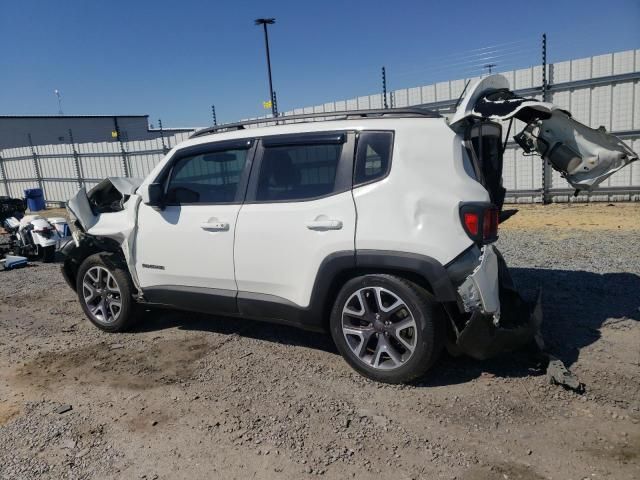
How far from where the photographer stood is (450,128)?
11.0 ft

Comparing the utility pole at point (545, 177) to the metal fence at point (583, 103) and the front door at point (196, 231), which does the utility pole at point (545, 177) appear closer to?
the metal fence at point (583, 103)

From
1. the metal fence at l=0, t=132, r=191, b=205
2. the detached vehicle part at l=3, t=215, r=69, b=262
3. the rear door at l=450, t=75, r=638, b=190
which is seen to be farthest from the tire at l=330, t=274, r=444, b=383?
the metal fence at l=0, t=132, r=191, b=205

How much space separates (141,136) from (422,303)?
128ft

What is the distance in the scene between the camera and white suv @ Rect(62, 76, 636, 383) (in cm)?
324

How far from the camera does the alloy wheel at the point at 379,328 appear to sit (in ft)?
11.0

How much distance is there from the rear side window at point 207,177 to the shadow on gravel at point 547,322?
4.41ft

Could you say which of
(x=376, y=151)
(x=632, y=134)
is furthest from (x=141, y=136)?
(x=376, y=151)

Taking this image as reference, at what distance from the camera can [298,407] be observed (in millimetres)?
3250

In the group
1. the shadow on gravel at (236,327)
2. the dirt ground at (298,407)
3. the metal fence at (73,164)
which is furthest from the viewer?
the metal fence at (73,164)

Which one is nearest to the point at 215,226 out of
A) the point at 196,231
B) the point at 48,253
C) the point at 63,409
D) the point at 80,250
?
the point at 196,231

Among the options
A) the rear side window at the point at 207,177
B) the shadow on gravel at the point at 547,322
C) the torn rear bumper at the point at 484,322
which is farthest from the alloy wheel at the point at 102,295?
the torn rear bumper at the point at 484,322

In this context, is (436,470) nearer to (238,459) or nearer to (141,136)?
(238,459)

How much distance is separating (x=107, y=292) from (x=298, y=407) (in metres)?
2.61

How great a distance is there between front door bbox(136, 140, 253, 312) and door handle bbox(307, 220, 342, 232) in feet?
2.41
